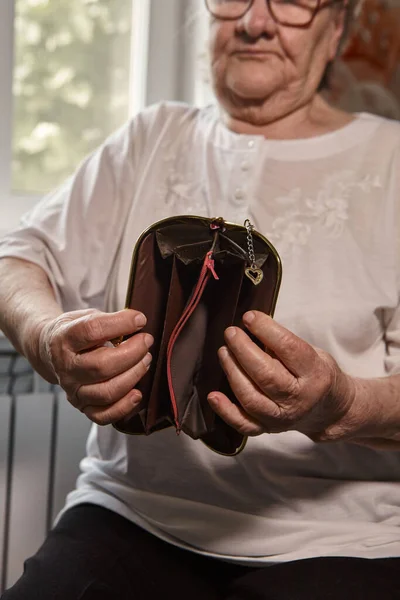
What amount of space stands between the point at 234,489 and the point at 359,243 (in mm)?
348

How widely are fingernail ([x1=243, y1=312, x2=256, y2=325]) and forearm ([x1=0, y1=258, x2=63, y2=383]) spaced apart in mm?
235

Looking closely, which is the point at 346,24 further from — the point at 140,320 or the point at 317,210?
the point at 140,320

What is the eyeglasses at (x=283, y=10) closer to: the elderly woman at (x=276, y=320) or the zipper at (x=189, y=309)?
the elderly woman at (x=276, y=320)

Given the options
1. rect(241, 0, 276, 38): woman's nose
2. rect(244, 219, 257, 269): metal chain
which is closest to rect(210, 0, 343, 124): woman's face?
rect(241, 0, 276, 38): woman's nose

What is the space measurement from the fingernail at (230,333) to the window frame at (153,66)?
909 millimetres

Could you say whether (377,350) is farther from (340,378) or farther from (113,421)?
(113,421)

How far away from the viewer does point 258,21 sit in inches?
41.6

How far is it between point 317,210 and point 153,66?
27.4 inches

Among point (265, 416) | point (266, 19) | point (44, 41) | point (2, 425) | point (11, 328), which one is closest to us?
point (265, 416)

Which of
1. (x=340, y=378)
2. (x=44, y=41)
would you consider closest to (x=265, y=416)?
(x=340, y=378)

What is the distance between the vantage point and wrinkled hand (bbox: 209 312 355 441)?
748 mm

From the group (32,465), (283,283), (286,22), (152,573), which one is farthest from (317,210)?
(32,465)

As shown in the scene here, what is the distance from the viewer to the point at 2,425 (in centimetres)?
134

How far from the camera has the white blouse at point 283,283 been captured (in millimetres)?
985
